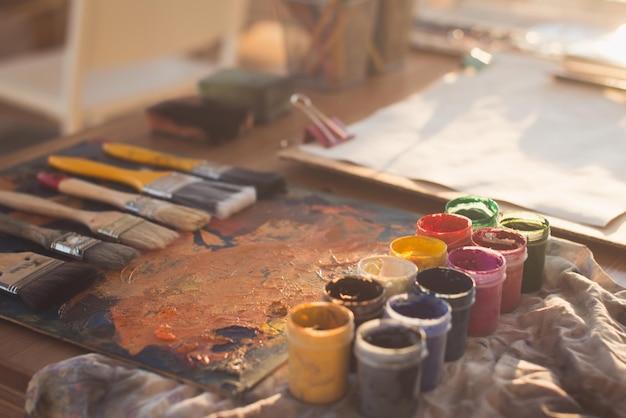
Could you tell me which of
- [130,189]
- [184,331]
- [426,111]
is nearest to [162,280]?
[184,331]

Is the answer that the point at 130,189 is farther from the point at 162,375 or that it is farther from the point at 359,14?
the point at 359,14

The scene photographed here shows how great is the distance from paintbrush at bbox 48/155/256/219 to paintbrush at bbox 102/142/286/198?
19mm

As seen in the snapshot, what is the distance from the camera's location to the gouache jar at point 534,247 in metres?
0.89

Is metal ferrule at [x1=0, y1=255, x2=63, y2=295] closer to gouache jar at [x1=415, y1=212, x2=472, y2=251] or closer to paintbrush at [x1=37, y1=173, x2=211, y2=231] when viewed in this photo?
paintbrush at [x1=37, y1=173, x2=211, y2=231]

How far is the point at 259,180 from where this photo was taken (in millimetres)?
1124

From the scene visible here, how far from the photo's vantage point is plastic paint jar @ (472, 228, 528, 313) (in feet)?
2.78

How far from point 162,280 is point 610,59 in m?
1.03

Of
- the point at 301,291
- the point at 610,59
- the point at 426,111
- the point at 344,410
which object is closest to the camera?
the point at 344,410

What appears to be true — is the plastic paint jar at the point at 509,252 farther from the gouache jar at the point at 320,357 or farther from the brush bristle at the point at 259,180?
the brush bristle at the point at 259,180

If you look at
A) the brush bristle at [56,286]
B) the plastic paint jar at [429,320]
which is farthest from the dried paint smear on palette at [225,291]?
the plastic paint jar at [429,320]

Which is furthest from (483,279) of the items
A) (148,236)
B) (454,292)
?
(148,236)

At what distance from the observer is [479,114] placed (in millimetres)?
1388

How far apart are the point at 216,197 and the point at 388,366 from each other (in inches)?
18.0

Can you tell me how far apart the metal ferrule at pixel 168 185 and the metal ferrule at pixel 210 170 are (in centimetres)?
3
